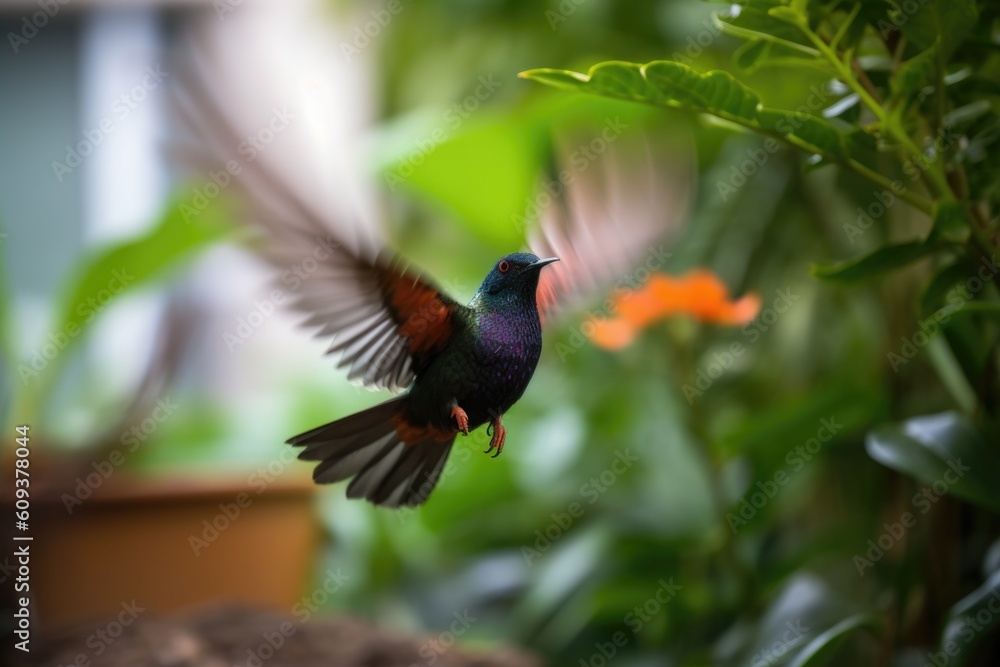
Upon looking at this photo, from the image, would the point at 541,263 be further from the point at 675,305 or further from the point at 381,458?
the point at 675,305

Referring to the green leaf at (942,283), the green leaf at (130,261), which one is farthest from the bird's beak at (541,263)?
the green leaf at (130,261)

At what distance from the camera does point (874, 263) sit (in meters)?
0.45

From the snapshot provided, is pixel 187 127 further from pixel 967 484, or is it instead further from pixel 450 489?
pixel 450 489

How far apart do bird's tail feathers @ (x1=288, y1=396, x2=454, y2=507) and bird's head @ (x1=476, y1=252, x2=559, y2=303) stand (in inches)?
1.8

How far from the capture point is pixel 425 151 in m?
0.59

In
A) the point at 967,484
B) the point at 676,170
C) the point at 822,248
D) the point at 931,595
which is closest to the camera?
the point at 676,170

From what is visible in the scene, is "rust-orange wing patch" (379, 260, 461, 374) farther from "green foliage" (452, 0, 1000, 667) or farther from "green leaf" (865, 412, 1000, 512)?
"green leaf" (865, 412, 1000, 512)

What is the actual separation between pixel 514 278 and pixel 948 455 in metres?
0.47

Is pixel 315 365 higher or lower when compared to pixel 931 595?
higher

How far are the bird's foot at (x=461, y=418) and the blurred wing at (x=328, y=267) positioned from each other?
0.03 meters

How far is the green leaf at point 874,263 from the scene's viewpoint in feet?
1.44

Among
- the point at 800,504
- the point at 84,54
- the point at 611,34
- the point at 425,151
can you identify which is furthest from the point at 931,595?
the point at 84,54

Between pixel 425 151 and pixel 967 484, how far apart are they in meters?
0.43

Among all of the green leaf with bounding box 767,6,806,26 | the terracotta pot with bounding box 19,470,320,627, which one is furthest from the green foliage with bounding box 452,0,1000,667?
the terracotta pot with bounding box 19,470,320,627
